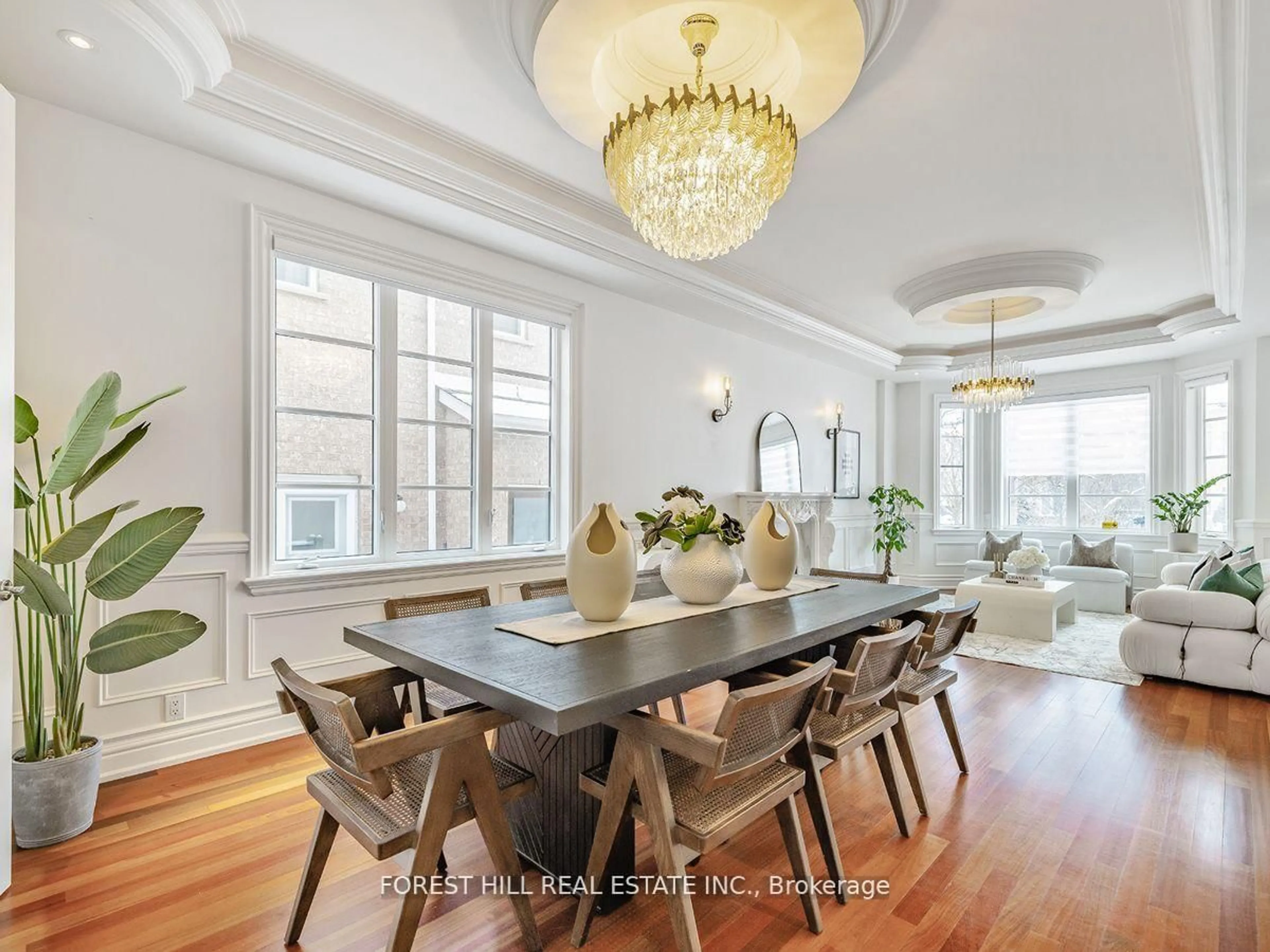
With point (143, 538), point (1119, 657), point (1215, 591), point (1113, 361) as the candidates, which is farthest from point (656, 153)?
point (1113, 361)

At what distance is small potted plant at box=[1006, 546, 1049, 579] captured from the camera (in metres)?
5.56

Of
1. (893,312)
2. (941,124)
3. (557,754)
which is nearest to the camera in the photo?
(557,754)

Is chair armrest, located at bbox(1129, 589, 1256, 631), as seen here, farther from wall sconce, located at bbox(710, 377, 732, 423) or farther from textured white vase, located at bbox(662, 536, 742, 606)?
textured white vase, located at bbox(662, 536, 742, 606)

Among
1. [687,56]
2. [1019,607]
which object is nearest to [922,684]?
[687,56]

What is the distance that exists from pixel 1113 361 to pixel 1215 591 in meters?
3.70

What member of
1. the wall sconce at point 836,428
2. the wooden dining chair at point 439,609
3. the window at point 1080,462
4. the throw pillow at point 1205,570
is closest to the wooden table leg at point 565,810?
the wooden dining chair at point 439,609

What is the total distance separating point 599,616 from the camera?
2.09m

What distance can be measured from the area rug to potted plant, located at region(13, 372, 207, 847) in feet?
13.7

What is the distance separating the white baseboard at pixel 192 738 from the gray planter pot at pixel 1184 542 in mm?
7588

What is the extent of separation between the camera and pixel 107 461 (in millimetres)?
2307

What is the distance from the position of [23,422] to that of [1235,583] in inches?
236

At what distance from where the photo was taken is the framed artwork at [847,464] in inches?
275

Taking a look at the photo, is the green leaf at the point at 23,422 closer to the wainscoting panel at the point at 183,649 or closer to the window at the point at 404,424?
the wainscoting panel at the point at 183,649

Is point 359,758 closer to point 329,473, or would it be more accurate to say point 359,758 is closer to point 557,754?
point 557,754
